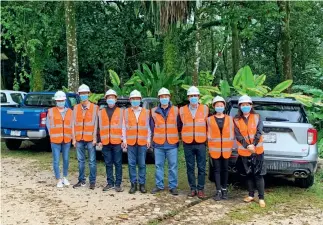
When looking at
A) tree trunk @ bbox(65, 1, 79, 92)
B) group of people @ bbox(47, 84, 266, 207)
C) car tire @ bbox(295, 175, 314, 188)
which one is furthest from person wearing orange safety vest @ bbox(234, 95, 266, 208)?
tree trunk @ bbox(65, 1, 79, 92)

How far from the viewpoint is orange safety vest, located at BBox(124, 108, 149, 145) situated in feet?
25.3

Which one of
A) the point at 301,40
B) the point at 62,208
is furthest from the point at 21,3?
the point at 301,40

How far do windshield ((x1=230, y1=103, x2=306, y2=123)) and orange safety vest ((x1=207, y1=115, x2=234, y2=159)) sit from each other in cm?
50

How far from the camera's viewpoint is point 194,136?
7270 mm

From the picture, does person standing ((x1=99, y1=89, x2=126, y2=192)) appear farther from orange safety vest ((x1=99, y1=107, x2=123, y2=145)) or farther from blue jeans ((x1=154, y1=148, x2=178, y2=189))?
blue jeans ((x1=154, y1=148, x2=178, y2=189))

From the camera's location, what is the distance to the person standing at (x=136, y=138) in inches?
303

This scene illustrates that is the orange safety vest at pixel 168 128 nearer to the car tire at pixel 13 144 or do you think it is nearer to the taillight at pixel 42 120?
the taillight at pixel 42 120

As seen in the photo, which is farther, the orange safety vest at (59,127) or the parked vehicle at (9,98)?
the parked vehicle at (9,98)

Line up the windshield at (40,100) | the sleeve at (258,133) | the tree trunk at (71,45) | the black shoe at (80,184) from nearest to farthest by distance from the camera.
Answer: the sleeve at (258,133) → the black shoe at (80,184) → the windshield at (40,100) → the tree trunk at (71,45)

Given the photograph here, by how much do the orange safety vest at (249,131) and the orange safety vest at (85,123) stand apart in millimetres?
2677

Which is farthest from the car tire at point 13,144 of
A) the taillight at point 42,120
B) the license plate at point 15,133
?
the taillight at point 42,120

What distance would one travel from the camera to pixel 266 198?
7.34m

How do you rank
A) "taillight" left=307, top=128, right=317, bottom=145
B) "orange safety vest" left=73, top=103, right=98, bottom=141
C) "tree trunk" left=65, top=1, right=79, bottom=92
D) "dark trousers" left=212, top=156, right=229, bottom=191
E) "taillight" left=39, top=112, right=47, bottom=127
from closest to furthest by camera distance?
"dark trousers" left=212, top=156, right=229, bottom=191 < "taillight" left=307, top=128, right=317, bottom=145 < "orange safety vest" left=73, top=103, right=98, bottom=141 < "taillight" left=39, top=112, right=47, bottom=127 < "tree trunk" left=65, top=1, right=79, bottom=92

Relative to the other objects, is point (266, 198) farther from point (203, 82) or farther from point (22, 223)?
point (203, 82)
